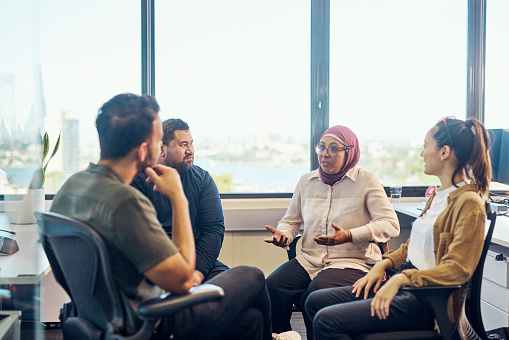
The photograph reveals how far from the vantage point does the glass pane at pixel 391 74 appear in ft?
11.3

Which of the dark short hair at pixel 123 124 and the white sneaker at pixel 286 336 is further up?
the dark short hair at pixel 123 124

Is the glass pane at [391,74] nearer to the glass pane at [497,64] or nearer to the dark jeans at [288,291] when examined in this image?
the glass pane at [497,64]

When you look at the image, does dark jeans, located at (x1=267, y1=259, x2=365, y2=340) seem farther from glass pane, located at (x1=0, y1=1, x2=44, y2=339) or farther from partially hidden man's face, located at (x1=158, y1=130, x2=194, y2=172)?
glass pane, located at (x1=0, y1=1, x2=44, y2=339)

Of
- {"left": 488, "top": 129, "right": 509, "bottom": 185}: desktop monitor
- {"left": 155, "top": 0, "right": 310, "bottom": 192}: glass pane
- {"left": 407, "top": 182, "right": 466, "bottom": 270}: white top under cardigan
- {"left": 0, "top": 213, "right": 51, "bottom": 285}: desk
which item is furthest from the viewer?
{"left": 155, "top": 0, "right": 310, "bottom": 192}: glass pane

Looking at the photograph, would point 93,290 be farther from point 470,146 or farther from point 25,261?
point 470,146

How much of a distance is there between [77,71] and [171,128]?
46.0 inches

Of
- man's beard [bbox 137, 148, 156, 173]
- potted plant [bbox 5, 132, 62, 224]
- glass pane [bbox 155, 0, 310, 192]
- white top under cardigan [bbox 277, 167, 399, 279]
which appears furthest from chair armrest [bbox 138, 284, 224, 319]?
glass pane [bbox 155, 0, 310, 192]

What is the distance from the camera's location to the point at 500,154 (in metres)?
2.99

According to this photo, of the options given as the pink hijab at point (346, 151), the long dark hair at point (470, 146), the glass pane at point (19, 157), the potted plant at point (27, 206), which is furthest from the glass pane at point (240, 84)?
the long dark hair at point (470, 146)

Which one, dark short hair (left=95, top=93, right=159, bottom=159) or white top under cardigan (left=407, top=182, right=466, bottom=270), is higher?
dark short hair (left=95, top=93, right=159, bottom=159)

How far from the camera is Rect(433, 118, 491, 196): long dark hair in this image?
5.76ft

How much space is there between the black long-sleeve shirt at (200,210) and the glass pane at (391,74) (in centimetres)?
130

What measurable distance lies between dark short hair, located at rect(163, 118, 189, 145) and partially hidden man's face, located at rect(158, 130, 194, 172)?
15mm

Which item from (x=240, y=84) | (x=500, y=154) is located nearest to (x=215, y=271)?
(x=240, y=84)
